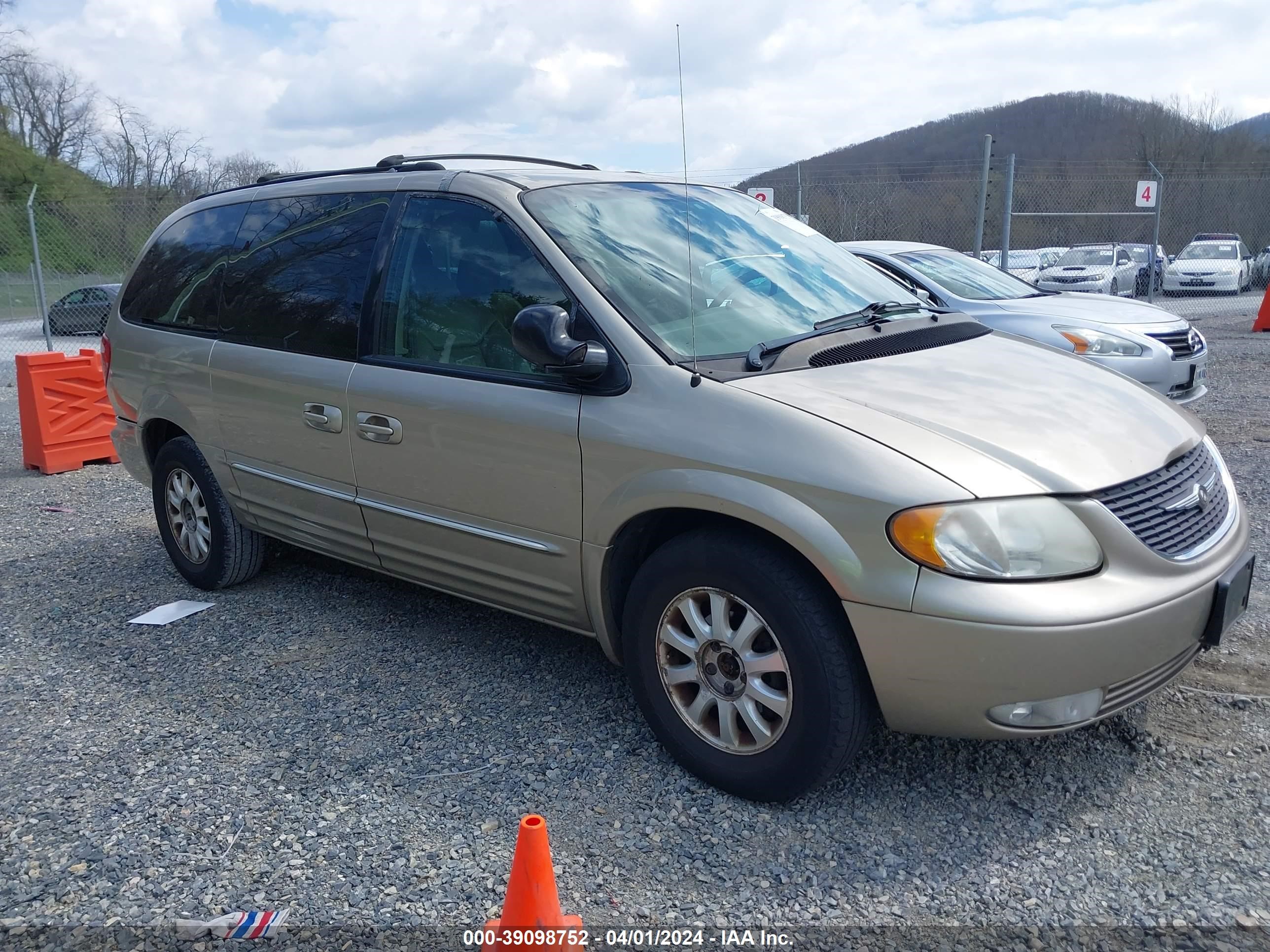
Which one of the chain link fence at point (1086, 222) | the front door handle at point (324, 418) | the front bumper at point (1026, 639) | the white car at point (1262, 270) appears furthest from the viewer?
the white car at point (1262, 270)

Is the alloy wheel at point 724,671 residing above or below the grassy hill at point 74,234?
below

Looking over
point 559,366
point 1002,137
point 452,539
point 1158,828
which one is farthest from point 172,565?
point 1002,137

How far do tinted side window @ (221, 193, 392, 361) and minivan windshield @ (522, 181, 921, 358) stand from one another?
84cm

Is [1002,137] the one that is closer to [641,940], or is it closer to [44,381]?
[44,381]

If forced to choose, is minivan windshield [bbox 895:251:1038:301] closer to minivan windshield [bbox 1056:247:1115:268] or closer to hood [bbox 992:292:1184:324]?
hood [bbox 992:292:1184:324]

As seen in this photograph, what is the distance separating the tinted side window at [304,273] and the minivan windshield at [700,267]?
2.74 ft

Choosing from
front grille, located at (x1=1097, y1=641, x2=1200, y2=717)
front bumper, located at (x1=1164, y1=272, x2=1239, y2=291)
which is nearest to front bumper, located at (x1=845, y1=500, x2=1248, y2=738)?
front grille, located at (x1=1097, y1=641, x2=1200, y2=717)

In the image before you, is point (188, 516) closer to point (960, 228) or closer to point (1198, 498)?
point (1198, 498)

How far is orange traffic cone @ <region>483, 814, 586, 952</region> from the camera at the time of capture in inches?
84.4

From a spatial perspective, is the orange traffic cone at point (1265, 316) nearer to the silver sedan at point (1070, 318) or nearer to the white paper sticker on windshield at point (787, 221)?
the silver sedan at point (1070, 318)

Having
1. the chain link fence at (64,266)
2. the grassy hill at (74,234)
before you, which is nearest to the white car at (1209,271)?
the chain link fence at (64,266)

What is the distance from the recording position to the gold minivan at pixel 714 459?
253 centimetres

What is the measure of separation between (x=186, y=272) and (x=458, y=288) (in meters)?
1.96

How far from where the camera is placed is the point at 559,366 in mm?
3021
